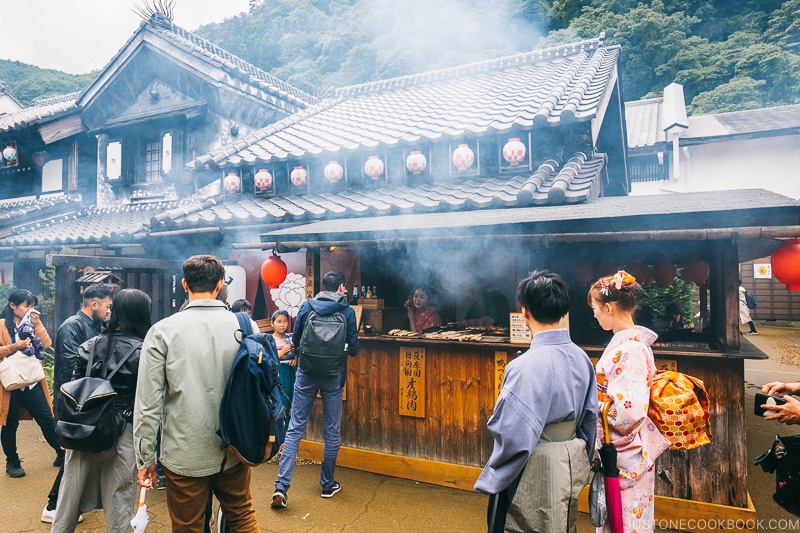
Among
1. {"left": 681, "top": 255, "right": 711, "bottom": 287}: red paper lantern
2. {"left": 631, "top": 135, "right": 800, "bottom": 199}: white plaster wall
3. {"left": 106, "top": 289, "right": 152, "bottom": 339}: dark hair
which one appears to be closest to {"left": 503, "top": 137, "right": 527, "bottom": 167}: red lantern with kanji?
{"left": 681, "top": 255, "right": 711, "bottom": 287}: red paper lantern

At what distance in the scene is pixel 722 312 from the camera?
458 centimetres

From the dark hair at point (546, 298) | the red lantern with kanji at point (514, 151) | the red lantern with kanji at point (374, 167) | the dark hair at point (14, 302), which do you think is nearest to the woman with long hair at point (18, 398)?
the dark hair at point (14, 302)

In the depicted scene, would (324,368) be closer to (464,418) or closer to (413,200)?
(464,418)

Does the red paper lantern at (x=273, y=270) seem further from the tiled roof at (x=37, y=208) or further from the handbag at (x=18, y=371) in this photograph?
the tiled roof at (x=37, y=208)

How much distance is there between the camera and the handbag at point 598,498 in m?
3.15

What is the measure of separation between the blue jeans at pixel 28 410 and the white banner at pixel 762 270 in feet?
79.7

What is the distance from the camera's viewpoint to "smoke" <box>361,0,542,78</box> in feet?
88.5

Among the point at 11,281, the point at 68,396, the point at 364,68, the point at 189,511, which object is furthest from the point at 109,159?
the point at 364,68

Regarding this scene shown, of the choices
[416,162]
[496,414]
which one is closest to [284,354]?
[416,162]

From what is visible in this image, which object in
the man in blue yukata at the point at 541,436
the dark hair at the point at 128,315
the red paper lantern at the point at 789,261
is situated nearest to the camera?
the man in blue yukata at the point at 541,436

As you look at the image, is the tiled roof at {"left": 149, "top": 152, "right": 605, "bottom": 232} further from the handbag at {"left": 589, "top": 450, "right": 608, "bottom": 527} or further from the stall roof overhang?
the handbag at {"left": 589, "top": 450, "right": 608, "bottom": 527}

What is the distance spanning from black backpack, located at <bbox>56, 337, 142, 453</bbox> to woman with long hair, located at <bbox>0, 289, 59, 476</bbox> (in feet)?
9.06

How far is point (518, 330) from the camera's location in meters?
5.19

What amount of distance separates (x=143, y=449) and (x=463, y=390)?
356 centimetres
